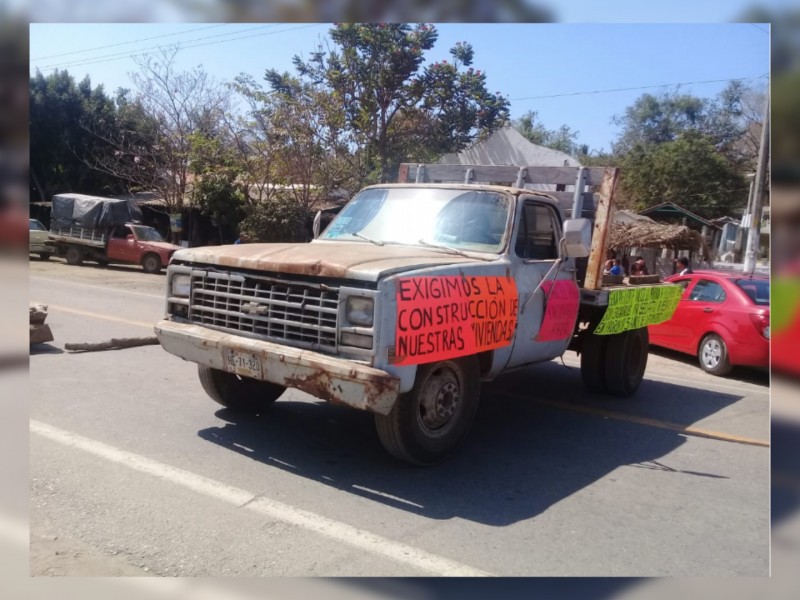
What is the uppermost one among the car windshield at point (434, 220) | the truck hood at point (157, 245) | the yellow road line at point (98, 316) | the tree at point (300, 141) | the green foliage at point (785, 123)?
the tree at point (300, 141)

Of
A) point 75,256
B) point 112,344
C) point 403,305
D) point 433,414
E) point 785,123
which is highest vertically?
point 785,123

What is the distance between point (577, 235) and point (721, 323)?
5029mm

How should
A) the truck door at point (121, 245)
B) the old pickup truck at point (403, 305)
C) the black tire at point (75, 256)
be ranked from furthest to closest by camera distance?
the black tire at point (75, 256) < the truck door at point (121, 245) < the old pickup truck at point (403, 305)

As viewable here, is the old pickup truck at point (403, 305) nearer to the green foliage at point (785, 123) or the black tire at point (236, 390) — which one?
the black tire at point (236, 390)

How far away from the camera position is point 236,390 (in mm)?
5996

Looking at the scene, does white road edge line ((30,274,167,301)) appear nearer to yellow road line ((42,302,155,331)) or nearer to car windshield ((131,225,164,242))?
yellow road line ((42,302,155,331))

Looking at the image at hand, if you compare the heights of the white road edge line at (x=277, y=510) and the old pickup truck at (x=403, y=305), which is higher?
the old pickup truck at (x=403, y=305)

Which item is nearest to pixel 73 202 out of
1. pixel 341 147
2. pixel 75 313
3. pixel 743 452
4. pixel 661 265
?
pixel 341 147

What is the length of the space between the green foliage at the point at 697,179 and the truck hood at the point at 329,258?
1033 inches

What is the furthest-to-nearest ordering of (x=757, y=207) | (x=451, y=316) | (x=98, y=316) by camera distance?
1. (x=757, y=207)
2. (x=98, y=316)
3. (x=451, y=316)

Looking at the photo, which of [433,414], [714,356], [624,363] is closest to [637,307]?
[624,363]

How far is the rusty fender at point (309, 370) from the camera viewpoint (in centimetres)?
427

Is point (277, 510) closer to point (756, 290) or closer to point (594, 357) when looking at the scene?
point (594, 357)

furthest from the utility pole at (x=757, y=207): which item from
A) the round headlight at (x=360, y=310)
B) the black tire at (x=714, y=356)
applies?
the round headlight at (x=360, y=310)
